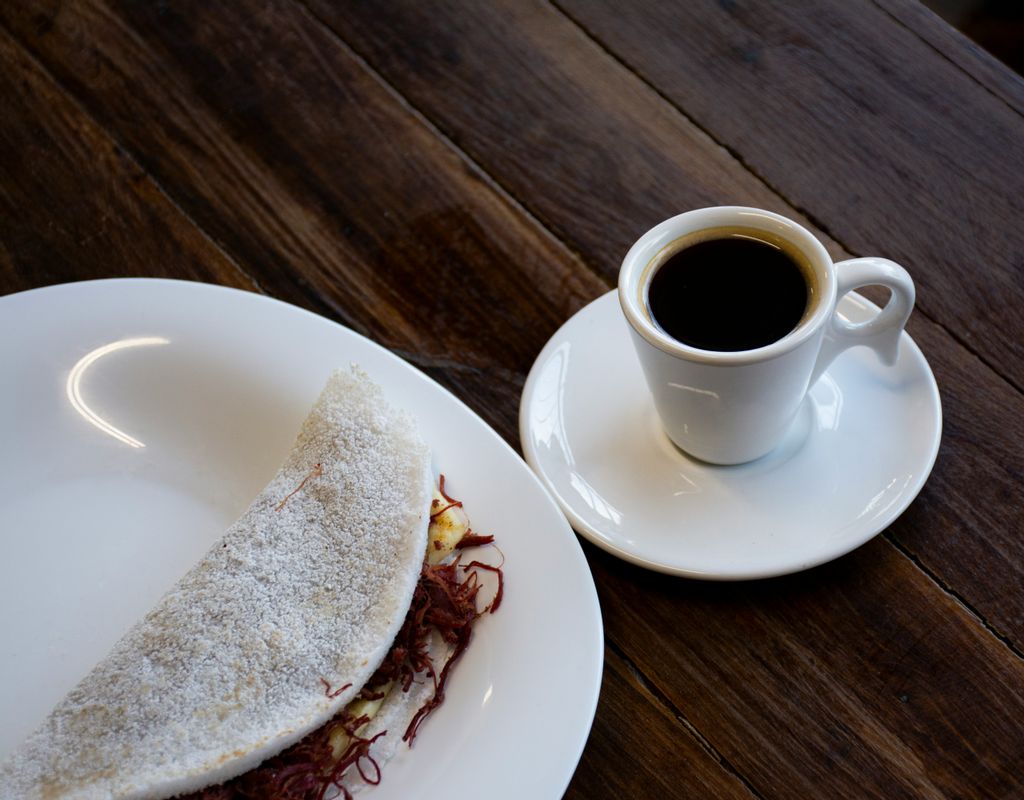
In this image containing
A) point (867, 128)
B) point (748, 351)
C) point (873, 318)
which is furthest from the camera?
point (867, 128)

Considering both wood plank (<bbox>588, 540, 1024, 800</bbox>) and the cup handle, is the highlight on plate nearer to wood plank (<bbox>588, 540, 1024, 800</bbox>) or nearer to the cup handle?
wood plank (<bbox>588, 540, 1024, 800</bbox>)

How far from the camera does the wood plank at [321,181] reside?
103 cm

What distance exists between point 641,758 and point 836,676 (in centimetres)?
17

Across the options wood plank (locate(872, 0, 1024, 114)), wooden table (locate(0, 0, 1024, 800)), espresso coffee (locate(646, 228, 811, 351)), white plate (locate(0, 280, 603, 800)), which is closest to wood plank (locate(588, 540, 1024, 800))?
wooden table (locate(0, 0, 1024, 800))

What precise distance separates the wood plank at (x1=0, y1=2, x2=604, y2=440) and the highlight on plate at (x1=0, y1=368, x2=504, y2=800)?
18cm

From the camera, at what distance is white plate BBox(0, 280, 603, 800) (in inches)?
29.5

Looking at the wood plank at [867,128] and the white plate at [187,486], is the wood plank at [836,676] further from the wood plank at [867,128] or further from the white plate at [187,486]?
the wood plank at [867,128]

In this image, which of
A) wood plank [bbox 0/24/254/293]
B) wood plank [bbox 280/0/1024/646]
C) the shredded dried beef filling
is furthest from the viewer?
wood plank [bbox 0/24/254/293]

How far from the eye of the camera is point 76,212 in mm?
1133

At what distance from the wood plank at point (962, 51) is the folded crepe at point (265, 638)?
724 mm

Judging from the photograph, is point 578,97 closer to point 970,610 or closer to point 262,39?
point 262,39

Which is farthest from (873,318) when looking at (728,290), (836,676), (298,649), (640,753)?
(298,649)

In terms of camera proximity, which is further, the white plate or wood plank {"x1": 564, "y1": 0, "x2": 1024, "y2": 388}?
wood plank {"x1": 564, "y1": 0, "x2": 1024, "y2": 388}

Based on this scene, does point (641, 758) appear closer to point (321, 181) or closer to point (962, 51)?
point (321, 181)
